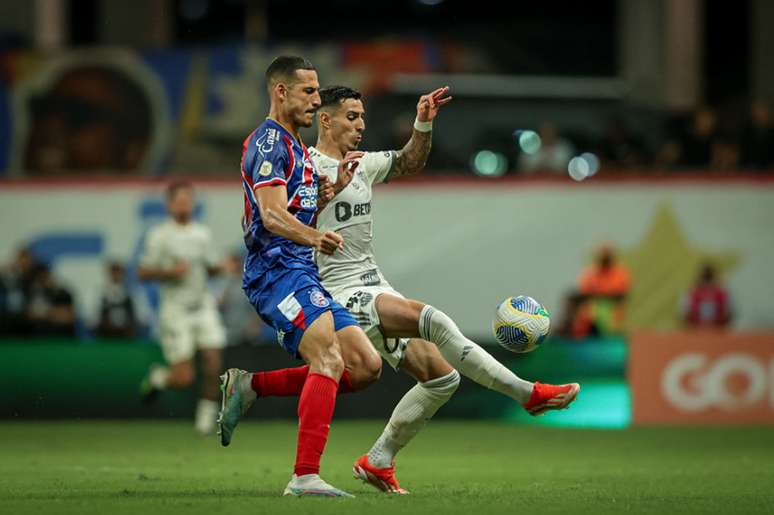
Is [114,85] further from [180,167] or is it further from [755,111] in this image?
[755,111]

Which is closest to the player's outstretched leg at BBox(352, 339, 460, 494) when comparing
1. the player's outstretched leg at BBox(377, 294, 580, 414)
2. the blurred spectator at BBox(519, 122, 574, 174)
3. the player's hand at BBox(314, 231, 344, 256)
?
the player's outstretched leg at BBox(377, 294, 580, 414)

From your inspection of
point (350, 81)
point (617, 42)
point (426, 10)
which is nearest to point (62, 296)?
point (350, 81)

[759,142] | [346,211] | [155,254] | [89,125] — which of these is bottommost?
[155,254]

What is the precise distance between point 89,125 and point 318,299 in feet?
42.4

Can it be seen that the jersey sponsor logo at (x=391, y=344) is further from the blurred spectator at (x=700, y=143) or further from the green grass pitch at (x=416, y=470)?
the blurred spectator at (x=700, y=143)

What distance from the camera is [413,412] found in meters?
8.90

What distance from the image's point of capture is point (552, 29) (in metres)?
25.2

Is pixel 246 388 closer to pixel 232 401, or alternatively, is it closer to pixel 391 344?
pixel 232 401

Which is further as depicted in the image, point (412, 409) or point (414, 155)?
point (414, 155)

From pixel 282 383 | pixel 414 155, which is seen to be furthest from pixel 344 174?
pixel 282 383

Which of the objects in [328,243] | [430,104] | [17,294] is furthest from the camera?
[17,294]

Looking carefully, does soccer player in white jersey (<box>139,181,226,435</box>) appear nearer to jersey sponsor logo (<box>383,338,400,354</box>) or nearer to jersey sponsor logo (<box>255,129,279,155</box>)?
jersey sponsor logo (<box>383,338,400,354</box>)

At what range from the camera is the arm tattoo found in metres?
9.27

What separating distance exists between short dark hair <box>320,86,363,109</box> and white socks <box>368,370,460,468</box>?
1869 millimetres
